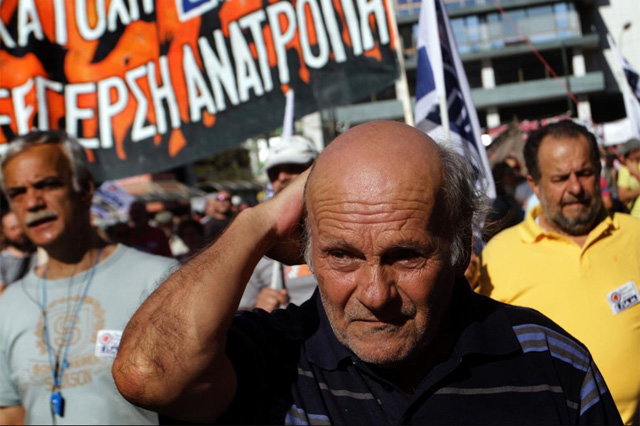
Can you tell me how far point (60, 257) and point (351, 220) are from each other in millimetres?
1849

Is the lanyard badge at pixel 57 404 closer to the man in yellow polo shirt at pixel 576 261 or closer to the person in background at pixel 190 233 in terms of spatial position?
the man in yellow polo shirt at pixel 576 261

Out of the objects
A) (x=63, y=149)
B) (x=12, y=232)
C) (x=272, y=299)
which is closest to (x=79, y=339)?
(x=63, y=149)

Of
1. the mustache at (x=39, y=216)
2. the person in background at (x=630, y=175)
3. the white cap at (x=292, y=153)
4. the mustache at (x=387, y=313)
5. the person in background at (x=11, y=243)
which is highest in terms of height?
the mustache at (x=387, y=313)

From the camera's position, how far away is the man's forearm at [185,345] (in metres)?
1.62

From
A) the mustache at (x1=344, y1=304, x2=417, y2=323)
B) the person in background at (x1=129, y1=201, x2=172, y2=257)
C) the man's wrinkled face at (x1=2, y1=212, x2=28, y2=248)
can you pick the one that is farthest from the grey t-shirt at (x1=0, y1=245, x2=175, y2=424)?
the person in background at (x1=129, y1=201, x2=172, y2=257)

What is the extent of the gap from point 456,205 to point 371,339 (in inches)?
15.7

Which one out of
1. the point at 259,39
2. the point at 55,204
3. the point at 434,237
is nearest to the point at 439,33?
the point at 259,39

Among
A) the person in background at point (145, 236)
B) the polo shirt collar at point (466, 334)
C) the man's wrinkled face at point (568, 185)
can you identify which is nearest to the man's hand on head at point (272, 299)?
the man's wrinkled face at point (568, 185)

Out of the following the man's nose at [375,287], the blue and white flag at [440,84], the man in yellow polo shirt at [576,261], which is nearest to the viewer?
the man's nose at [375,287]

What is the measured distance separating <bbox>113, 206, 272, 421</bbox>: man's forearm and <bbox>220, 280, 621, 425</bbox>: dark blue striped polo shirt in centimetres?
9

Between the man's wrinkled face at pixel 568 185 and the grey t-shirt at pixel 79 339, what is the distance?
6.11 feet

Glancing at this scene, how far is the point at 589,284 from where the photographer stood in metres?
3.10

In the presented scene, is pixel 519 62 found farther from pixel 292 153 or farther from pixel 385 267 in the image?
pixel 385 267

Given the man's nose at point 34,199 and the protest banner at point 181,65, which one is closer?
the man's nose at point 34,199
